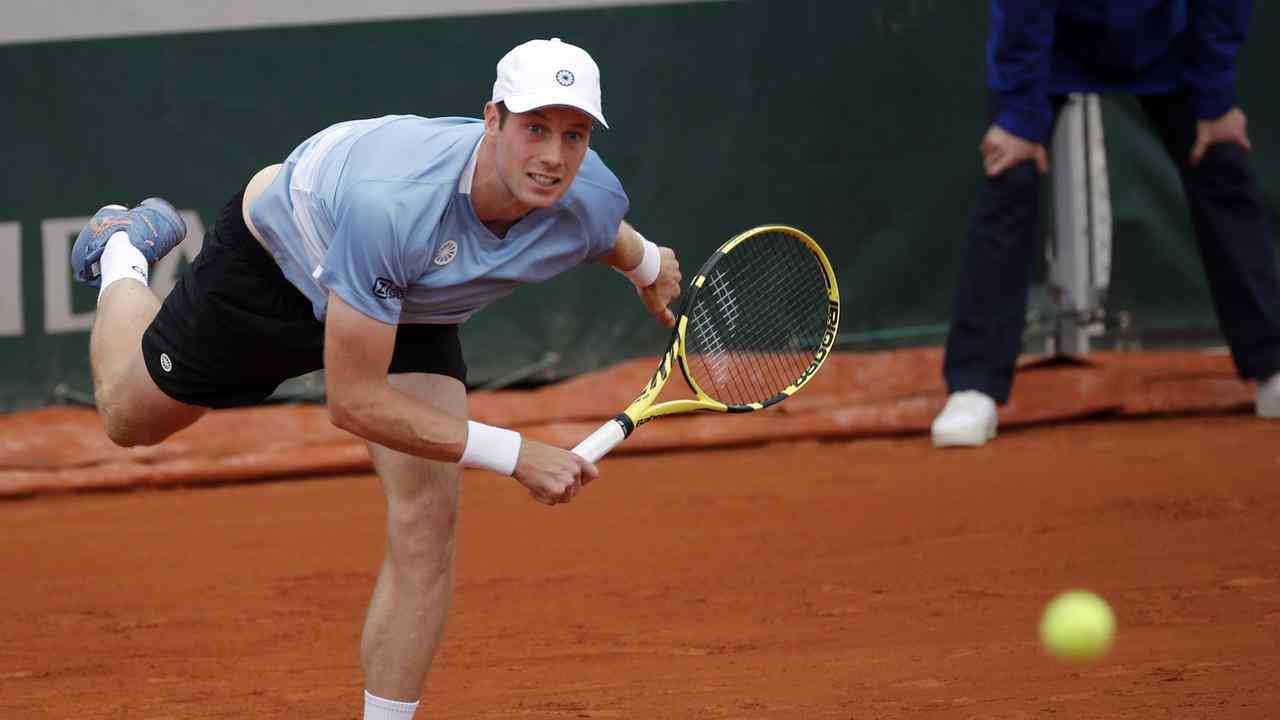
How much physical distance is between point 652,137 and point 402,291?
3828mm

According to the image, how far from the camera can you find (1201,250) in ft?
19.1

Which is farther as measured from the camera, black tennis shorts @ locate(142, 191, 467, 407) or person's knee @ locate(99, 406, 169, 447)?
person's knee @ locate(99, 406, 169, 447)

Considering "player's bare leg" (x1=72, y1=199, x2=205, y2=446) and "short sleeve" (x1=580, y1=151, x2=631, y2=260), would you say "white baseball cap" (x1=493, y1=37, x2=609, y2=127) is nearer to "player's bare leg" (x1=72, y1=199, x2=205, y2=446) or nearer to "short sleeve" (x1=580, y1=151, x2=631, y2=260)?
"short sleeve" (x1=580, y1=151, x2=631, y2=260)

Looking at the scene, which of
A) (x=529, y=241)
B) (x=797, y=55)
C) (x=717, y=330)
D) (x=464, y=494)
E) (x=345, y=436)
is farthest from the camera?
(x=797, y=55)

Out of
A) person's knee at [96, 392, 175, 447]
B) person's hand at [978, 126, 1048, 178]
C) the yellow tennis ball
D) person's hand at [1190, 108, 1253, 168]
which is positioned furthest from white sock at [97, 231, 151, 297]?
person's hand at [1190, 108, 1253, 168]

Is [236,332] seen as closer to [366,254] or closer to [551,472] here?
[366,254]

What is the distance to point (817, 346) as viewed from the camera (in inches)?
148

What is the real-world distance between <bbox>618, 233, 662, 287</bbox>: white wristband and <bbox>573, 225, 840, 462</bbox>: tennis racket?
104 mm

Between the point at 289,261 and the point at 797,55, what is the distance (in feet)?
12.1

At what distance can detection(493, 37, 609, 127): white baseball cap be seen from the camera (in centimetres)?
266

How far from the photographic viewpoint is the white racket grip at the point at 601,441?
287cm

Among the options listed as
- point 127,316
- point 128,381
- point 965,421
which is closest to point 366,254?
point 128,381

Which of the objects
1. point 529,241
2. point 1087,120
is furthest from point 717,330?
point 1087,120

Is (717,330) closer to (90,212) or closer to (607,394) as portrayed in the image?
(607,394)
